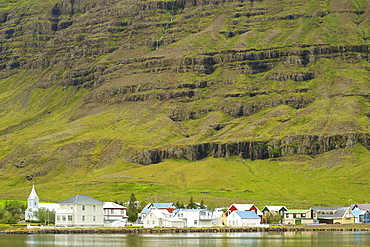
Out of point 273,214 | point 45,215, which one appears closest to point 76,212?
point 45,215

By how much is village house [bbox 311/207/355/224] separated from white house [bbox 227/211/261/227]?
2706 centimetres

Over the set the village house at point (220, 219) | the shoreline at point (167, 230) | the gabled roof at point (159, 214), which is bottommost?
the shoreline at point (167, 230)

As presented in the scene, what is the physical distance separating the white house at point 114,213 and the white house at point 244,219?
30.5 metres

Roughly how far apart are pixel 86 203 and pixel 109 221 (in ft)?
52.7

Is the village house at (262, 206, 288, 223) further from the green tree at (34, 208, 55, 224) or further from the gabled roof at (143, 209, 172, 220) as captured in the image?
the green tree at (34, 208, 55, 224)

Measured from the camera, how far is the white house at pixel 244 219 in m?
166

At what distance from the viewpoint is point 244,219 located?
166 meters

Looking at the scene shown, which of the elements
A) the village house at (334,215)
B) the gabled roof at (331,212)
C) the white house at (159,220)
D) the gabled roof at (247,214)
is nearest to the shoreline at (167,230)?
the white house at (159,220)

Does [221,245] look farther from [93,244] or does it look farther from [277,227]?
[277,227]

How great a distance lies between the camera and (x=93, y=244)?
11006 centimetres

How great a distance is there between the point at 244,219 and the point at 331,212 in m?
33.8

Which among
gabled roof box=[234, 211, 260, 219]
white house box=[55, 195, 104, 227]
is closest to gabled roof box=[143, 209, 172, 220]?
white house box=[55, 195, 104, 227]

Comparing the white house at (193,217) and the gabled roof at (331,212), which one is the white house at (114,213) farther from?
the gabled roof at (331,212)

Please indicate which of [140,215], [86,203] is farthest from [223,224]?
[86,203]
